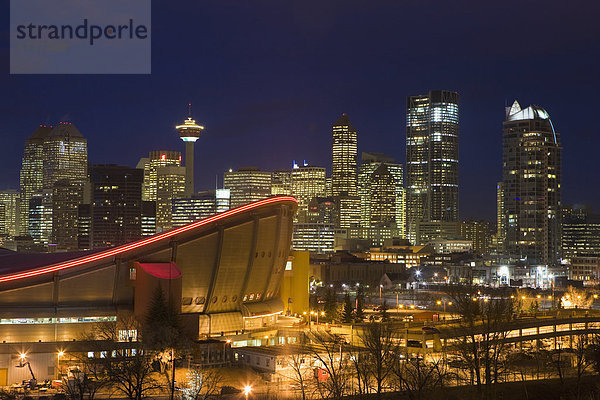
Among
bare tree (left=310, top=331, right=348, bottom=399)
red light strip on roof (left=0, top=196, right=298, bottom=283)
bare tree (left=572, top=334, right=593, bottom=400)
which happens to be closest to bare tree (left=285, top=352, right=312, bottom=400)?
bare tree (left=310, top=331, right=348, bottom=399)

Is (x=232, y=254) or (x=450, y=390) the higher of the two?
(x=232, y=254)

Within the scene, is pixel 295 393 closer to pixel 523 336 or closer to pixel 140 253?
pixel 140 253

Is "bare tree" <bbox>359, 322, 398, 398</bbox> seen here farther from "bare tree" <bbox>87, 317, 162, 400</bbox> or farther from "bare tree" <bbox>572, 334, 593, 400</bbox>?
"bare tree" <bbox>87, 317, 162, 400</bbox>

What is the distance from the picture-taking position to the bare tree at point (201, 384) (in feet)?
161

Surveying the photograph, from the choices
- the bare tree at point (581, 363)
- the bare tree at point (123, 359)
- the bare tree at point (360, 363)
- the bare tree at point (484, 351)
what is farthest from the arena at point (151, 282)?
the bare tree at point (581, 363)

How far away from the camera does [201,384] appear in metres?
50.3

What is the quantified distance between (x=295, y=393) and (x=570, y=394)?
16049 millimetres

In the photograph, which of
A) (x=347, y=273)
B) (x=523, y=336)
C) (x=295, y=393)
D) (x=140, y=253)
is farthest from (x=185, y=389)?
(x=347, y=273)

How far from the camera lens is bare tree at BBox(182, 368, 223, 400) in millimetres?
49213

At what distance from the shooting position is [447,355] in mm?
67562

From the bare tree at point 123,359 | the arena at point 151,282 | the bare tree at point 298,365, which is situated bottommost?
the bare tree at point 298,365

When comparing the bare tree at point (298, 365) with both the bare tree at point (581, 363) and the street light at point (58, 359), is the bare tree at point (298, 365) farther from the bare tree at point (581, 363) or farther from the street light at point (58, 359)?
the bare tree at point (581, 363)

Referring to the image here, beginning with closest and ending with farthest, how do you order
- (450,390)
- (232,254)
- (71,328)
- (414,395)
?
1. (414,395)
2. (450,390)
3. (71,328)
4. (232,254)

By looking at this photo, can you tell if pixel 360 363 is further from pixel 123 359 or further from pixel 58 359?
pixel 58 359
